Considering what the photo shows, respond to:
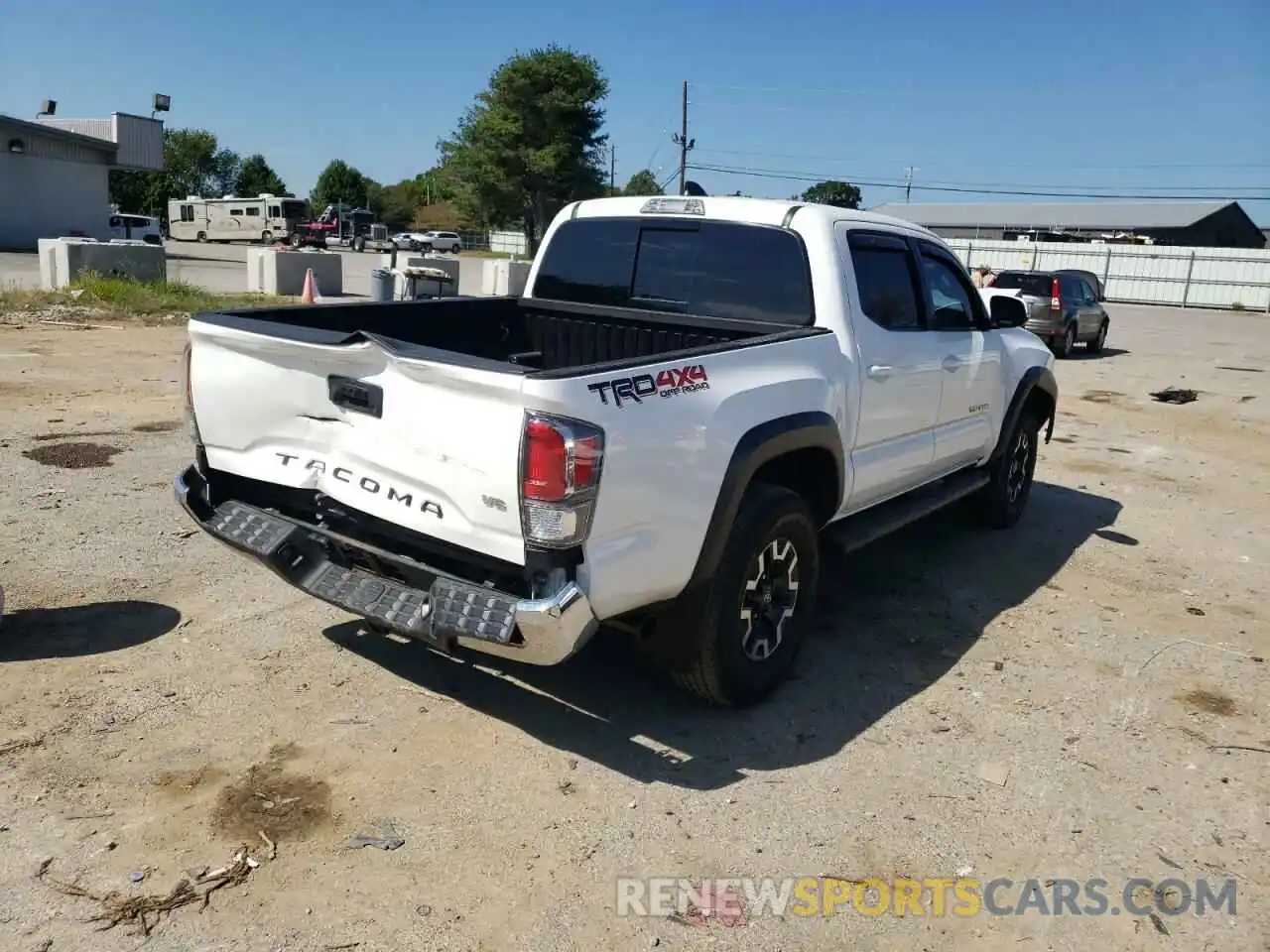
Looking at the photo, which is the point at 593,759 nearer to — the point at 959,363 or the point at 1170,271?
the point at 959,363

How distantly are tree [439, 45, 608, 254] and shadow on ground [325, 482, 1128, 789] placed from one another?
160 feet

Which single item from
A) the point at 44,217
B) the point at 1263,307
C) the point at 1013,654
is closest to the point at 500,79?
the point at 44,217

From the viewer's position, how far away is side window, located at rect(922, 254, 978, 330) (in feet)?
17.9

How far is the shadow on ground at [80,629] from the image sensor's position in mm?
4367

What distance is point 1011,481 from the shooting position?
6887 millimetres

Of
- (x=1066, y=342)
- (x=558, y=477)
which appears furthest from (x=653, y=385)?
(x=1066, y=342)

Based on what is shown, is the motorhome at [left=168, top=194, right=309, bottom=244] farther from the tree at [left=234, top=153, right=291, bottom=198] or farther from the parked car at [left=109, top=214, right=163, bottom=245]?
the tree at [left=234, top=153, right=291, bottom=198]

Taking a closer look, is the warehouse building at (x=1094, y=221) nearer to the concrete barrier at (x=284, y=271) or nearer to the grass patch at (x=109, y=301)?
the concrete barrier at (x=284, y=271)

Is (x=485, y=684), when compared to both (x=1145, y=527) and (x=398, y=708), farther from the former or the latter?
(x=1145, y=527)

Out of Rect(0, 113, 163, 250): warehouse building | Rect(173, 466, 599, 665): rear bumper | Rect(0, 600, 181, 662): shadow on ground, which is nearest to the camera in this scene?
Rect(173, 466, 599, 665): rear bumper

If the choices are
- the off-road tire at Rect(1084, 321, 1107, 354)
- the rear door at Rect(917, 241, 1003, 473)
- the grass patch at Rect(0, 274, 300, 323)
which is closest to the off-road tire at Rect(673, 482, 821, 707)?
the rear door at Rect(917, 241, 1003, 473)

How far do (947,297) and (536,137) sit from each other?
5180cm

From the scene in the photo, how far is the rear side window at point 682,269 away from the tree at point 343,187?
10149 centimetres

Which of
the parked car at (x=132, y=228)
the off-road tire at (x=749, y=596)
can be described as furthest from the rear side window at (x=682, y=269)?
the parked car at (x=132, y=228)
